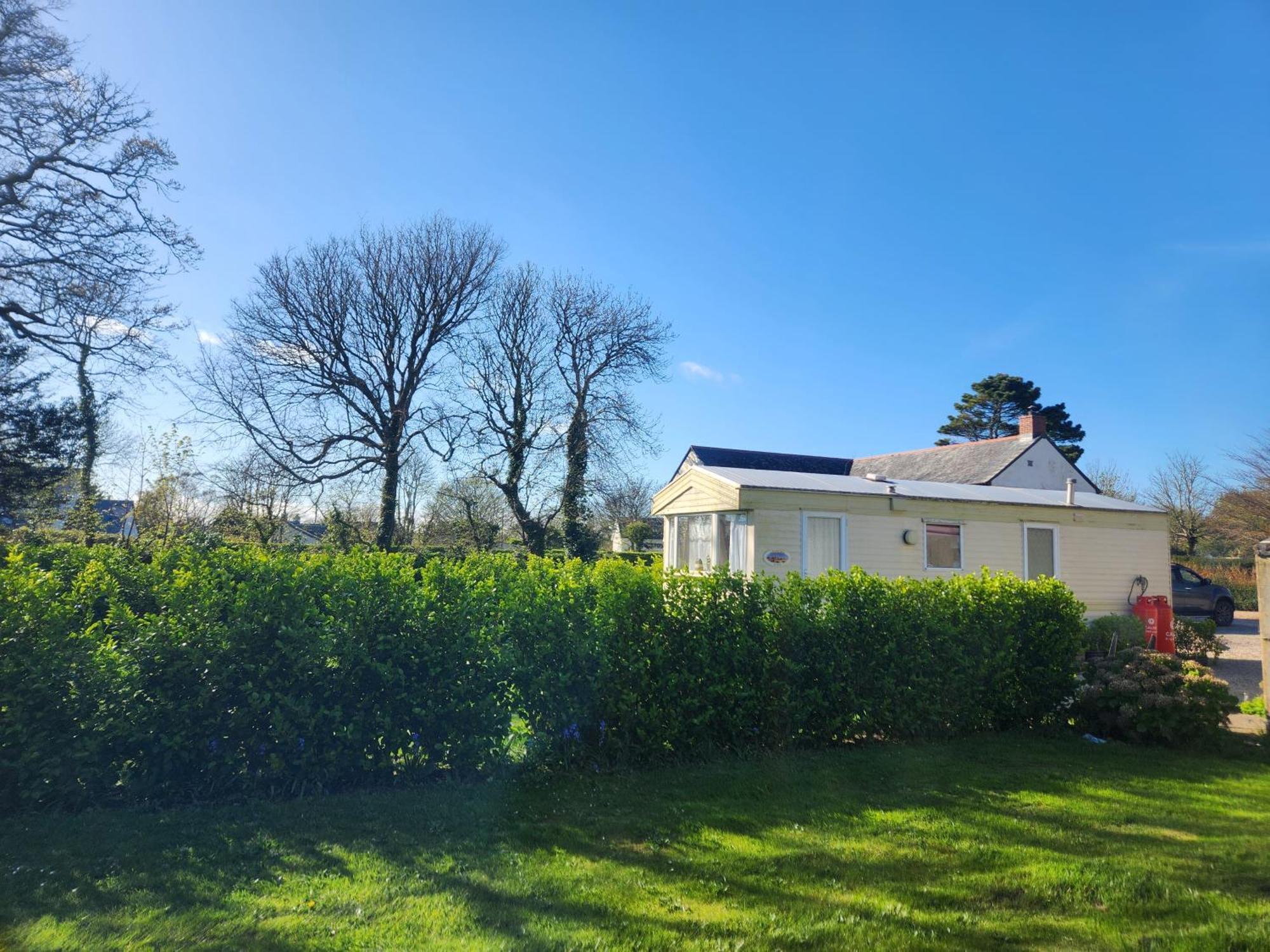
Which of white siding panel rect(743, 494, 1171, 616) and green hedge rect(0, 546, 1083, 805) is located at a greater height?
white siding panel rect(743, 494, 1171, 616)

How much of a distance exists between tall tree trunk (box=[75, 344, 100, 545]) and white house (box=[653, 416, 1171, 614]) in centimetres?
1123

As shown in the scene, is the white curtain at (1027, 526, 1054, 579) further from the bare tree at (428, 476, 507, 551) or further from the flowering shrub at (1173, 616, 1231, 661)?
the bare tree at (428, 476, 507, 551)

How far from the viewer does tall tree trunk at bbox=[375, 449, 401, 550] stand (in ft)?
73.2

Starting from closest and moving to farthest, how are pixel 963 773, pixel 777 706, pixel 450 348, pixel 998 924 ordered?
pixel 998 924 < pixel 963 773 < pixel 777 706 < pixel 450 348

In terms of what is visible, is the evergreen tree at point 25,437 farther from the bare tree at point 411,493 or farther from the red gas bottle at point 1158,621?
the red gas bottle at point 1158,621

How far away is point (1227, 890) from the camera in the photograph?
329 cm

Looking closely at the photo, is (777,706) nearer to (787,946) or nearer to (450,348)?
(787,946)

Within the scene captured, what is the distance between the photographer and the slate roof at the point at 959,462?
2377cm

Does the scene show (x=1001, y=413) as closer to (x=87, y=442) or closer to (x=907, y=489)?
(x=907, y=489)

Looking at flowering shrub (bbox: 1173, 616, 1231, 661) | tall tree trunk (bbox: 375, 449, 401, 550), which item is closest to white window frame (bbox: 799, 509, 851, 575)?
flowering shrub (bbox: 1173, 616, 1231, 661)

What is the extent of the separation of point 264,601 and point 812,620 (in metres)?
3.94

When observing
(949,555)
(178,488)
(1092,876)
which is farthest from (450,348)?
(1092,876)

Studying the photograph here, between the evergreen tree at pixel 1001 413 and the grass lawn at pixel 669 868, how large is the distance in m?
38.4

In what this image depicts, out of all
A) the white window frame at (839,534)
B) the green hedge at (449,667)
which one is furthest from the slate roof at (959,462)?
the green hedge at (449,667)
